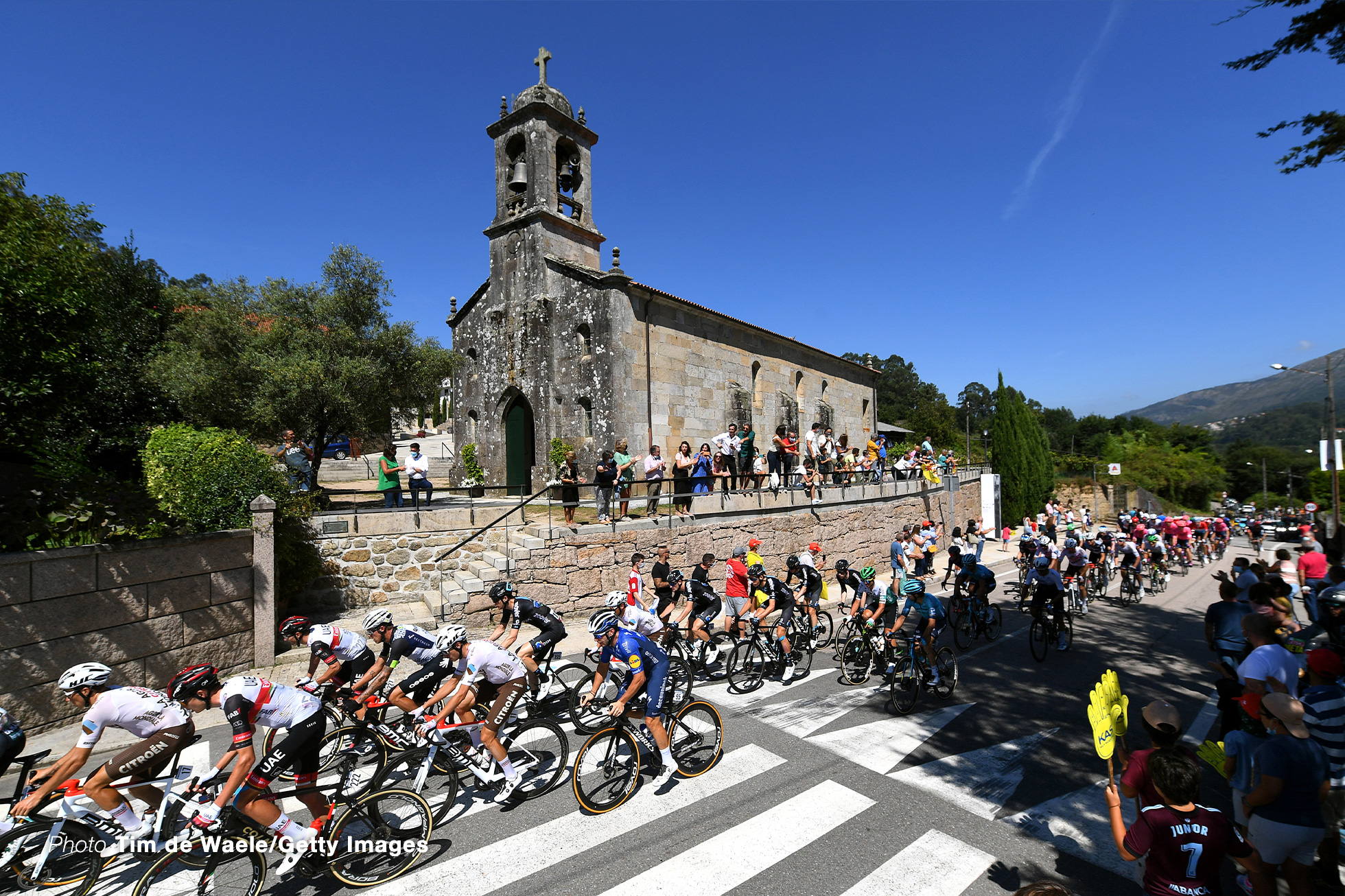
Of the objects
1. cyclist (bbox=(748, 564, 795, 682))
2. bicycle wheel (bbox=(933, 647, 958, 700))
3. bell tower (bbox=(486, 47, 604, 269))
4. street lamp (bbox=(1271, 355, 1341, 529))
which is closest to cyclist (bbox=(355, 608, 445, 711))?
cyclist (bbox=(748, 564, 795, 682))

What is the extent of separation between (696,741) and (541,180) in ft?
56.7

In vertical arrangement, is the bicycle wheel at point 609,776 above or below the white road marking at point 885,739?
above

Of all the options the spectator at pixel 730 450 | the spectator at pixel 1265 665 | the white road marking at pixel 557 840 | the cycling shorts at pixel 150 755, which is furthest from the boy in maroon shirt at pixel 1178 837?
the spectator at pixel 730 450

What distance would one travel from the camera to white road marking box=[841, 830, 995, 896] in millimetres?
4125

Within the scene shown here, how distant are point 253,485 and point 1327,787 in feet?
41.1

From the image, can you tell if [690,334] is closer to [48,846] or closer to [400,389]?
[400,389]

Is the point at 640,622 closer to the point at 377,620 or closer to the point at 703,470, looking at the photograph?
the point at 377,620

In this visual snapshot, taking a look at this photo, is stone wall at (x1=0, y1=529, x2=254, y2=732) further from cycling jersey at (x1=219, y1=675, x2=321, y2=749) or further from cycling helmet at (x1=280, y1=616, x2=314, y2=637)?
cycling jersey at (x1=219, y1=675, x2=321, y2=749)

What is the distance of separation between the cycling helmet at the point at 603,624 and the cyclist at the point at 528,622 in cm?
107

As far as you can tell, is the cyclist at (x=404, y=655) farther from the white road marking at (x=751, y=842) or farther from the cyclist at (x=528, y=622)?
the white road marking at (x=751, y=842)

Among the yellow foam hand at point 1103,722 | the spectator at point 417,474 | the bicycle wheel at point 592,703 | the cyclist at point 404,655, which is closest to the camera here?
the yellow foam hand at point 1103,722

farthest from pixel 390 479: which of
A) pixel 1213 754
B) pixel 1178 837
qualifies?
pixel 1213 754

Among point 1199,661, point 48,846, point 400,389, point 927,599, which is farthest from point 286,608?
point 1199,661

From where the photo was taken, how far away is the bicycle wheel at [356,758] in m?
5.21
